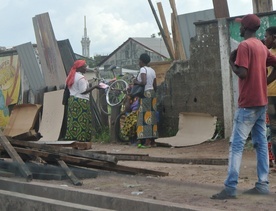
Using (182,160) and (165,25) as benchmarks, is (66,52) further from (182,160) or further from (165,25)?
(182,160)

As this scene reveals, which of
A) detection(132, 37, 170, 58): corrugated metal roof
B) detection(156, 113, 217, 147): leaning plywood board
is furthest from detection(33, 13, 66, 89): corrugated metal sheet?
detection(132, 37, 170, 58): corrugated metal roof

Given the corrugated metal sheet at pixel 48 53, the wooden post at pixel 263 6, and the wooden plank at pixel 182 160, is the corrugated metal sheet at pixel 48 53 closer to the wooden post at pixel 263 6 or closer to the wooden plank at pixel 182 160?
the wooden post at pixel 263 6

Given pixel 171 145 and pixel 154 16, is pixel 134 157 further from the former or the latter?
pixel 154 16

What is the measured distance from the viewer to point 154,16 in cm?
1504

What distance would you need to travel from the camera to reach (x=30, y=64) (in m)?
16.5

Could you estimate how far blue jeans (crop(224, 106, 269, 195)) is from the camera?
5309 mm

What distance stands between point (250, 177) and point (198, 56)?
486 cm

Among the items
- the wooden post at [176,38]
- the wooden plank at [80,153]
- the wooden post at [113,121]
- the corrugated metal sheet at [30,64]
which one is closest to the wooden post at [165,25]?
the wooden post at [176,38]

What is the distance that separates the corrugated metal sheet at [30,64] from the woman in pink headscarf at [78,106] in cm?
534

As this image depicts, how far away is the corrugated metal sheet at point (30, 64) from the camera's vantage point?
53.1 feet

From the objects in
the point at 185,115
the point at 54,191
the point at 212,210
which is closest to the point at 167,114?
the point at 185,115

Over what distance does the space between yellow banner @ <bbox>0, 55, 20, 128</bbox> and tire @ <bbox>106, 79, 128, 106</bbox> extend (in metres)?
5.05

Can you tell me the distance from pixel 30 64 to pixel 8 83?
1.72m

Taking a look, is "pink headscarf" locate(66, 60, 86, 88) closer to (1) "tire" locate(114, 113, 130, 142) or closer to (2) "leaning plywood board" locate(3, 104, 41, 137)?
(1) "tire" locate(114, 113, 130, 142)
